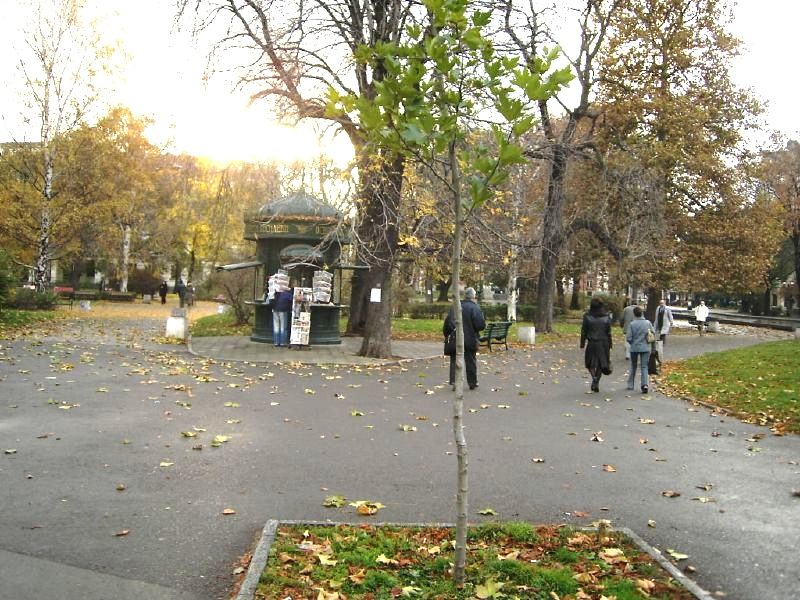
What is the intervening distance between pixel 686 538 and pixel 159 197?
171ft

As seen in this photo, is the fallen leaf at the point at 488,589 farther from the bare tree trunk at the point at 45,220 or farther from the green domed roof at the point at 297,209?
the bare tree trunk at the point at 45,220

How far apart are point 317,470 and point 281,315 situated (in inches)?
491

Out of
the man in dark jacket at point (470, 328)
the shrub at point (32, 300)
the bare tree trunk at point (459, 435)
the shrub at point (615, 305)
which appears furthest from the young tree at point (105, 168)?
the bare tree trunk at point (459, 435)

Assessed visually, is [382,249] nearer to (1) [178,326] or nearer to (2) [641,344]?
(1) [178,326]

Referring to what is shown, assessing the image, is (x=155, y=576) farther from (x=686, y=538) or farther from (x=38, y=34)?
(x=38, y=34)

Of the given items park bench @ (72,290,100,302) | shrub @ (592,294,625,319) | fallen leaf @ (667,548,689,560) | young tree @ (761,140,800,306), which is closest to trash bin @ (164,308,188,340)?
fallen leaf @ (667,548,689,560)

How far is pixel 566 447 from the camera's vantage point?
26.9 feet

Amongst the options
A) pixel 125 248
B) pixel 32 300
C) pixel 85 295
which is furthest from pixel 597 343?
pixel 125 248

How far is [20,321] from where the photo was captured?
928 inches

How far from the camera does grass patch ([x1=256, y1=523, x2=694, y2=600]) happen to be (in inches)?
163

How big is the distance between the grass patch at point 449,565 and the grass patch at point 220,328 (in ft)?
61.5

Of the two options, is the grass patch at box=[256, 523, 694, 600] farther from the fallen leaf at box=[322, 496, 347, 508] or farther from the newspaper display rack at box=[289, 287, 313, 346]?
the newspaper display rack at box=[289, 287, 313, 346]

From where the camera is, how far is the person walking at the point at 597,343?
41.8 ft

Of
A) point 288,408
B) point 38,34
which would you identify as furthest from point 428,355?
point 38,34
